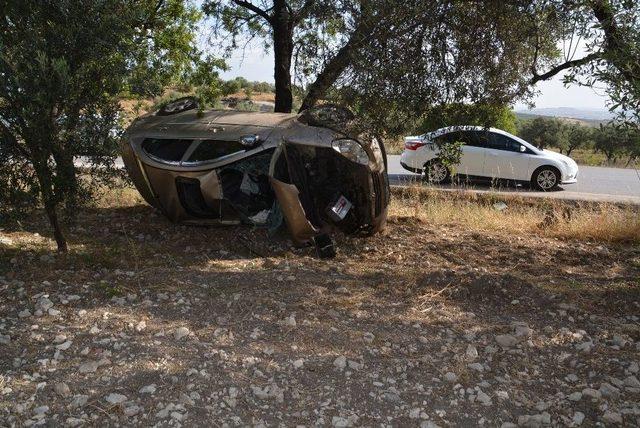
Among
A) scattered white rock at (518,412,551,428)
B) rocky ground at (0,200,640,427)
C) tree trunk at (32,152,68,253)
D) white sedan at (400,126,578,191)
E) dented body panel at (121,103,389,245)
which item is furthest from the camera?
white sedan at (400,126,578,191)

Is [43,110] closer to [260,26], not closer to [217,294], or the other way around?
[217,294]

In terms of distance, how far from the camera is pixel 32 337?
404cm

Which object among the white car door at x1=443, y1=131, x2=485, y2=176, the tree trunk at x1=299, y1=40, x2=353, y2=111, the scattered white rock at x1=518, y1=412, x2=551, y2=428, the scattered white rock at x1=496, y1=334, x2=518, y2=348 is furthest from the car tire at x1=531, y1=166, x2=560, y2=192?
the scattered white rock at x1=518, y1=412, x2=551, y2=428

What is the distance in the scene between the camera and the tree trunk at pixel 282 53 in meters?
8.34

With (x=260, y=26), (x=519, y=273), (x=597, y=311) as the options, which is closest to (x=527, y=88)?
(x=519, y=273)

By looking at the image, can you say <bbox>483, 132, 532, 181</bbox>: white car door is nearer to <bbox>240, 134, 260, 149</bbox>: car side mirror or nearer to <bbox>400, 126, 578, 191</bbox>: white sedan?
<bbox>400, 126, 578, 191</bbox>: white sedan

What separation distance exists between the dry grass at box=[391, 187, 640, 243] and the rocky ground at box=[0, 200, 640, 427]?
167cm

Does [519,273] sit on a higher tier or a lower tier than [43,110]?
lower

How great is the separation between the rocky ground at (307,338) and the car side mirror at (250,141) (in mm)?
1226

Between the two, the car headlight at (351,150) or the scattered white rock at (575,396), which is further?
the car headlight at (351,150)

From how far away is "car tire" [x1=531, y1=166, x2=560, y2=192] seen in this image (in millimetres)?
16625

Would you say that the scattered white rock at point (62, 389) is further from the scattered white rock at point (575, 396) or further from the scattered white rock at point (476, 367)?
the scattered white rock at point (575, 396)

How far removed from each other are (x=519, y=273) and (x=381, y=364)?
289 centimetres

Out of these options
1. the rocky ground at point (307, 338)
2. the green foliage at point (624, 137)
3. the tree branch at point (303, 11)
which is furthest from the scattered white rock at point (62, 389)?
the tree branch at point (303, 11)
